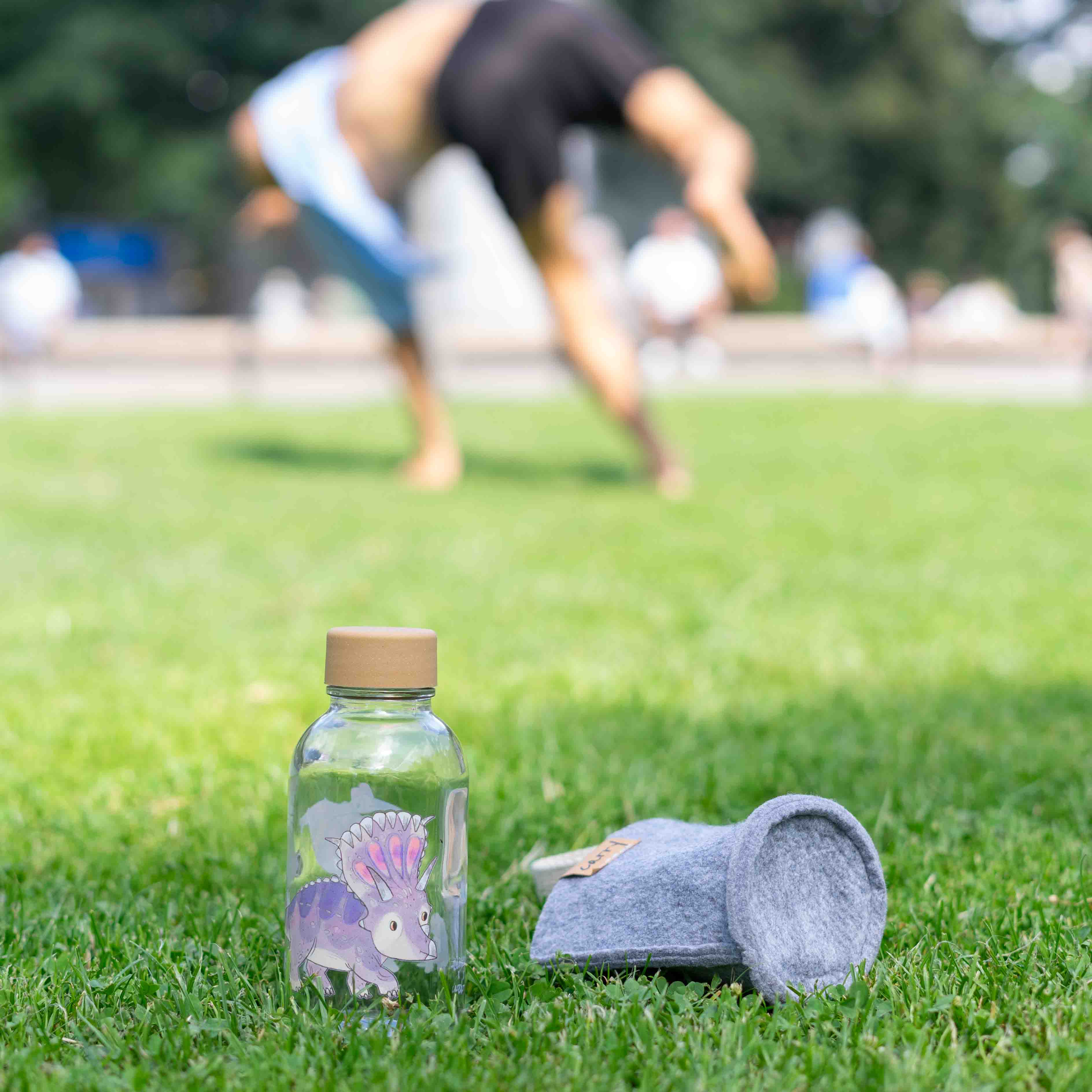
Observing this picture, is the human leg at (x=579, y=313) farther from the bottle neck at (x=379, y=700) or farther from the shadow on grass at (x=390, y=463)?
the bottle neck at (x=379, y=700)

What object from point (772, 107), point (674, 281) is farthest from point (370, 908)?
point (772, 107)

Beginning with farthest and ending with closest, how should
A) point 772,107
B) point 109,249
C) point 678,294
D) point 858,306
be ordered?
point 109,249 → point 772,107 → point 858,306 → point 678,294

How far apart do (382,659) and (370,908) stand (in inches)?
12.5

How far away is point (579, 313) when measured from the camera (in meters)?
7.12

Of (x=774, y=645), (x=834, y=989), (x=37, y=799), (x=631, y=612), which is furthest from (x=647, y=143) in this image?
(x=834, y=989)

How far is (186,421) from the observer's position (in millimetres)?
11836

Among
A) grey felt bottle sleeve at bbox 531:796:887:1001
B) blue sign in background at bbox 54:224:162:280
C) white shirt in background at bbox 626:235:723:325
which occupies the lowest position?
grey felt bottle sleeve at bbox 531:796:887:1001

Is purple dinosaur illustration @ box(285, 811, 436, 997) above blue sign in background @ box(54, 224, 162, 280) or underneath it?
underneath

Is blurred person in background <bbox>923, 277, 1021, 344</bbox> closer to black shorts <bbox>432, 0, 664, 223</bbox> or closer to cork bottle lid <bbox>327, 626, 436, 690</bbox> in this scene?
black shorts <bbox>432, 0, 664, 223</bbox>

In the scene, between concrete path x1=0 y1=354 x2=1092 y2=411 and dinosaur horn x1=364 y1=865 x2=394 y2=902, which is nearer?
dinosaur horn x1=364 y1=865 x2=394 y2=902

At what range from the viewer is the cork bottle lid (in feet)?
5.87

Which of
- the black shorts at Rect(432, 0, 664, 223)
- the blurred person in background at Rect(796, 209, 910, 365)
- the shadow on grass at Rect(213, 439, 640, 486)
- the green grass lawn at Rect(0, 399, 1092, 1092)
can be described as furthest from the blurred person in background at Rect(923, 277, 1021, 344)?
the black shorts at Rect(432, 0, 664, 223)

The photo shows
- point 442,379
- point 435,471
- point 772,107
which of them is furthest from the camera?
point 772,107

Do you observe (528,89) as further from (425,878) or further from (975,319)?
(975,319)
